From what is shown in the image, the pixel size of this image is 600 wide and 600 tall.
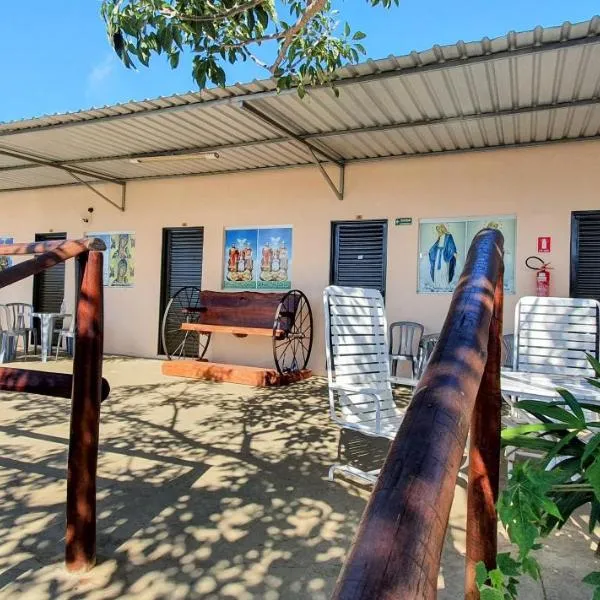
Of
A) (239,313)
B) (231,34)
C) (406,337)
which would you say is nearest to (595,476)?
(231,34)

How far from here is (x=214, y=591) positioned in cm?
192

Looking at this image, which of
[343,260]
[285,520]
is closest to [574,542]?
[285,520]

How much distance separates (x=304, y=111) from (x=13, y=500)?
445cm

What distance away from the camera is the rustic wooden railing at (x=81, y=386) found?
198 centimetres

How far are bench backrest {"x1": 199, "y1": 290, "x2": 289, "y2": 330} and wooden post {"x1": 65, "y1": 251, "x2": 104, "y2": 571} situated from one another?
15.5ft

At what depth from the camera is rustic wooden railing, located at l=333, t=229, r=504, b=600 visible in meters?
0.44

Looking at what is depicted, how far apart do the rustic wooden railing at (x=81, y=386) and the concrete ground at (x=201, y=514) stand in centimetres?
19

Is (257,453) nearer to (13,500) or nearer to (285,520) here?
(285,520)

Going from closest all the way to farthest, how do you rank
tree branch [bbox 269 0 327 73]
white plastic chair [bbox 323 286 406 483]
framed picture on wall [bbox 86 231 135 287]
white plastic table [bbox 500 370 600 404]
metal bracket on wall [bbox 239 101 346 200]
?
white plastic table [bbox 500 370 600 404] < tree branch [bbox 269 0 327 73] < white plastic chair [bbox 323 286 406 483] < metal bracket on wall [bbox 239 101 346 200] < framed picture on wall [bbox 86 231 135 287]

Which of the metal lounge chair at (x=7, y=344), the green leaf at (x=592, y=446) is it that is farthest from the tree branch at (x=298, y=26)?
the metal lounge chair at (x=7, y=344)

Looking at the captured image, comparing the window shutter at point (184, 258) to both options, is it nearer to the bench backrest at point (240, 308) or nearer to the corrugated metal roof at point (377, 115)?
the bench backrest at point (240, 308)

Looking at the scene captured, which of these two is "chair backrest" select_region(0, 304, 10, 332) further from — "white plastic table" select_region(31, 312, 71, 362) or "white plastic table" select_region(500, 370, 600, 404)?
"white plastic table" select_region(500, 370, 600, 404)

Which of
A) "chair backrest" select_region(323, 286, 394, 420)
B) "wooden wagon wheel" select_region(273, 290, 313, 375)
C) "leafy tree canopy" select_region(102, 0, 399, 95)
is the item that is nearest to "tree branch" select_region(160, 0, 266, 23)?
"leafy tree canopy" select_region(102, 0, 399, 95)

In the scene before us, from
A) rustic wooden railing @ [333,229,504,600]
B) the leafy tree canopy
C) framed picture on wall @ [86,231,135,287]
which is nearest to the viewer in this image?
rustic wooden railing @ [333,229,504,600]
